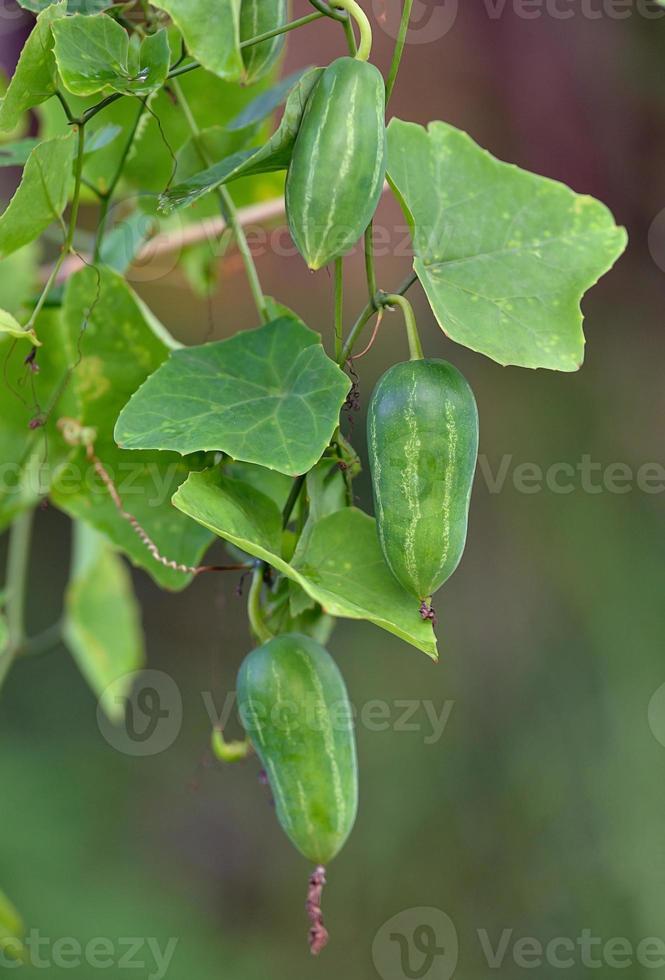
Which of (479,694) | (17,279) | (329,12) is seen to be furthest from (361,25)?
(479,694)

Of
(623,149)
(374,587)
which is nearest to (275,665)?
(374,587)

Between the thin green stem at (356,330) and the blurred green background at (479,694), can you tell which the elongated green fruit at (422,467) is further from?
the blurred green background at (479,694)

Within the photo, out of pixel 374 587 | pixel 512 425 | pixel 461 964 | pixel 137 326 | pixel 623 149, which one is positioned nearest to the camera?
pixel 374 587

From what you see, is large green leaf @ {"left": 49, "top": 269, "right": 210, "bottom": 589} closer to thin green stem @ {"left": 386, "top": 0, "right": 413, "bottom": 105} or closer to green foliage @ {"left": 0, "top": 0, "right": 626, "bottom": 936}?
green foliage @ {"left": 0, "top": 0, "right": 626, "bottom": 936}

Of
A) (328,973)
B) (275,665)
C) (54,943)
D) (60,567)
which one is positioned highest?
(275,665)

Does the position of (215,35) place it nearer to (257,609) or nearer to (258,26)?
(258,26)

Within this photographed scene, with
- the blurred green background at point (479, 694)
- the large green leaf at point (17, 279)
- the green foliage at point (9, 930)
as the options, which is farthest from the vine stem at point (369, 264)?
the blurred green background at point (479, 694)

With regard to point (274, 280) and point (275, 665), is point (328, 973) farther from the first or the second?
point (275, 665)
